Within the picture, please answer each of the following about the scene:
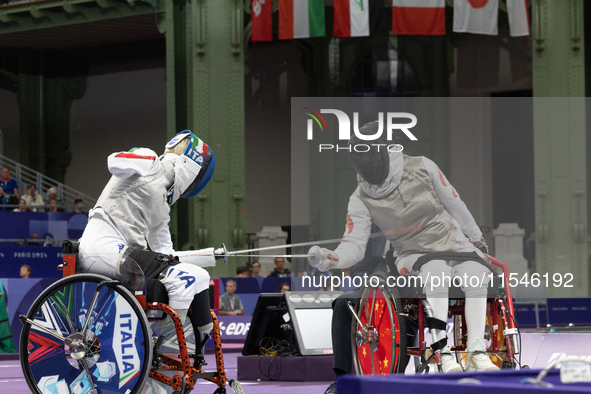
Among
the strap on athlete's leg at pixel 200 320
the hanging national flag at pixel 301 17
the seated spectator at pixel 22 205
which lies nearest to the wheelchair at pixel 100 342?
the strap on athlete's leg at pixel 200 320

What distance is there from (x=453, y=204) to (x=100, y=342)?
2523 millimetres

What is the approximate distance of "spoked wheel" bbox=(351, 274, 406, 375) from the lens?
4.93m

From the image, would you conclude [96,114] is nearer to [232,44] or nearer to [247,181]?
[247,181]

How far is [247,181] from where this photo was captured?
21375 millimetres

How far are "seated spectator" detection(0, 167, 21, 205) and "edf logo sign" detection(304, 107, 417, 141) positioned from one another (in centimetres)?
1259

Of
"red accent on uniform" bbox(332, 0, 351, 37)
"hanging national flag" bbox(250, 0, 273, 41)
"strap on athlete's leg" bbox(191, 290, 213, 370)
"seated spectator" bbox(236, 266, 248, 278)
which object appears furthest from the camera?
"hanging national flag" bbox(250, 0, 273, 41)

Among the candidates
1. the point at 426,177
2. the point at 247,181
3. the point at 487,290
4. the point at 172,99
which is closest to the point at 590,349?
the point at 487,290

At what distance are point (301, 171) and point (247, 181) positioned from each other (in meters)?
15.3

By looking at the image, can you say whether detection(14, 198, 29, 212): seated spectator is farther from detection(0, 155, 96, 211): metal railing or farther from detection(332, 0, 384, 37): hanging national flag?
detection(332, 0, 384, 37): hanging national flag

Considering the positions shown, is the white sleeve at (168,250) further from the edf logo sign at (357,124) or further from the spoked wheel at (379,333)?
the edf logo sign at (357,124)

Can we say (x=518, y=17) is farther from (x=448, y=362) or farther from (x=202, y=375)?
(x=202, y=375)

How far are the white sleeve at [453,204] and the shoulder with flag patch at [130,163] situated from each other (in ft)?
6.28

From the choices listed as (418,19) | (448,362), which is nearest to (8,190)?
(418,19)

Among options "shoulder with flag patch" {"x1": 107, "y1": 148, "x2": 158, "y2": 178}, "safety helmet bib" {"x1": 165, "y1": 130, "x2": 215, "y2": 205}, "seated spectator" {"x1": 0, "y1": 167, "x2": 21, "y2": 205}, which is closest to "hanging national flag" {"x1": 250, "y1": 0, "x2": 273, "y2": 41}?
"seated spectator" {"x1": 0, "y1": 167, "x2": 21, "y2": 205}
